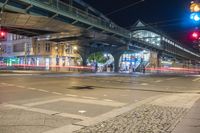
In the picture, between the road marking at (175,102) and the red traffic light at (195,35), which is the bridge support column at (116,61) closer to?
the red traffic light at (195,35)

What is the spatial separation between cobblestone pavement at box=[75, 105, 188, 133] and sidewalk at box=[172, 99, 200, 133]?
0.20 metres

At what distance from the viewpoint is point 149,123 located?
29.5 feet

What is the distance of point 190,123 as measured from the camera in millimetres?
9328

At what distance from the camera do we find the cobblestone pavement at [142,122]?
8.01m

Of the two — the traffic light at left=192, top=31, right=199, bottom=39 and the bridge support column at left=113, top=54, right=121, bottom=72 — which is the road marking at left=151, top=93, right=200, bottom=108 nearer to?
the traffic light at left=192, top=31, right=199, bottom=39

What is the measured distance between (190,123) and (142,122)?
139 cm

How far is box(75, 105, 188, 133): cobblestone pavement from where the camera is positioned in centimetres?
801

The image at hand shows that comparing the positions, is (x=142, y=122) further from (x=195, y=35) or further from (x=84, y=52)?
(x=84, y=52)

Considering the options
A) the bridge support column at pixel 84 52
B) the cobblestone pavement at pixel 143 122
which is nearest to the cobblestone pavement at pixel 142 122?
the cobblestone pavement at pixel 143 122

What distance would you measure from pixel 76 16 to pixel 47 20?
3.67 meters

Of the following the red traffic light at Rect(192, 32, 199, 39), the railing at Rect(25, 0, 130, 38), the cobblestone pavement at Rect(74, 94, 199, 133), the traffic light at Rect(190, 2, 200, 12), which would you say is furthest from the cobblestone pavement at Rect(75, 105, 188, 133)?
the railing at Rect(25, 0, 130, 38)

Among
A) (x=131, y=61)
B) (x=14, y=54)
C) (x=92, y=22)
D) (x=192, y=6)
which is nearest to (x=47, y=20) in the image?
(x=92, y=22)

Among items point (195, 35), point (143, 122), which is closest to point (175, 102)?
point (143, 122)

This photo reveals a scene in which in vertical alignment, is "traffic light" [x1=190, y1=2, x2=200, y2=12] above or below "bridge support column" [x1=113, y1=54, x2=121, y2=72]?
above
